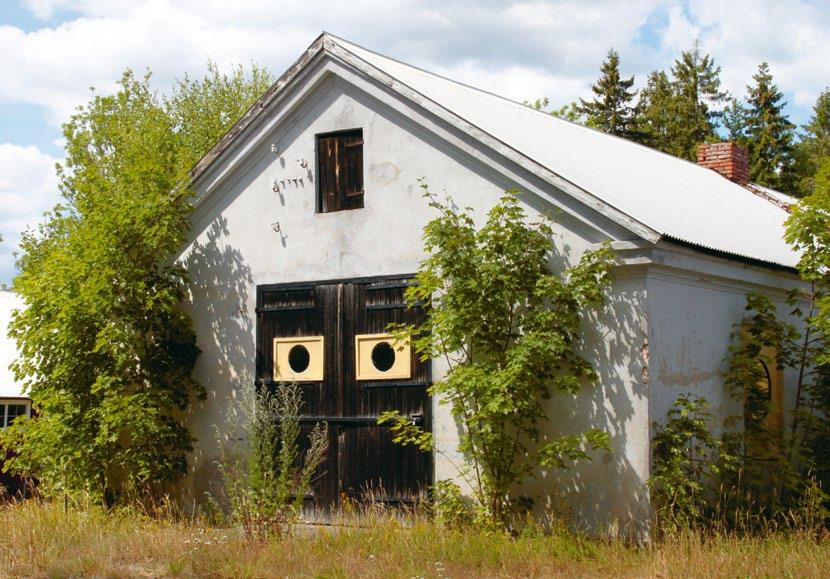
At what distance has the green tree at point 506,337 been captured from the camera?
11.3 meters

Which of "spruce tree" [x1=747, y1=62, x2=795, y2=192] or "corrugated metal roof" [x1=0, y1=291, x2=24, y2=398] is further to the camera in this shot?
"spruce tree" [x1=747, y1=62, x2=795, y2=192]

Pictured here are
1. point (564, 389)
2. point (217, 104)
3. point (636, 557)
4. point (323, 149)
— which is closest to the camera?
point (636, 557)

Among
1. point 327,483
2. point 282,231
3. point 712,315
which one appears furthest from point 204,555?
point 712,315

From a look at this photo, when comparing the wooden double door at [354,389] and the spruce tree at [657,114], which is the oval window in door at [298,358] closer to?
the wooden double door at [354,389]

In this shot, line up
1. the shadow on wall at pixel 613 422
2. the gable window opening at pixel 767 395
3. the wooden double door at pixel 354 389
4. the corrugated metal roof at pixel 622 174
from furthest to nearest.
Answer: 1. the gable window opening at pixel 767 395
2. the wooden double door at pixel 354 389
3. the corrugated metal roof at pixel 622 174
4. the shadow on wall at pixel 613 422

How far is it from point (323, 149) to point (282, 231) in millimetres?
1285

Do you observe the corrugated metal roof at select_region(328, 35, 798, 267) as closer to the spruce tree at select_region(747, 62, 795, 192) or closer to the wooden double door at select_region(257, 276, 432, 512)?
the wooden double door at select_region(257, 276, 432, 512)

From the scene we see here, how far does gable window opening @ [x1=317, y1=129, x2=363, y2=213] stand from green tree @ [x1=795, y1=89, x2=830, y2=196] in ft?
100

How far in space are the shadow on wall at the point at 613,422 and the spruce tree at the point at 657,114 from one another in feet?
122

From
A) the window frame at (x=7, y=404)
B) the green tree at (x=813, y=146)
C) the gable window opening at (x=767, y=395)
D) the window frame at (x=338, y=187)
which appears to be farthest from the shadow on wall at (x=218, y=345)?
the green tree at (x=813, y=146)

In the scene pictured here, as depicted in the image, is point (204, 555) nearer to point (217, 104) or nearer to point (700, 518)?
point (700, 518)

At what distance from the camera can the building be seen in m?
11.5

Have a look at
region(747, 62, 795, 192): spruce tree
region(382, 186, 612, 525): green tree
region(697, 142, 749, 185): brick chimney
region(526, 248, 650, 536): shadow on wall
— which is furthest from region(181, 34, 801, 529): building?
region(747, 62, 795, 192): spruce tree

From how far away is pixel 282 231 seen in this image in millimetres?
14281
